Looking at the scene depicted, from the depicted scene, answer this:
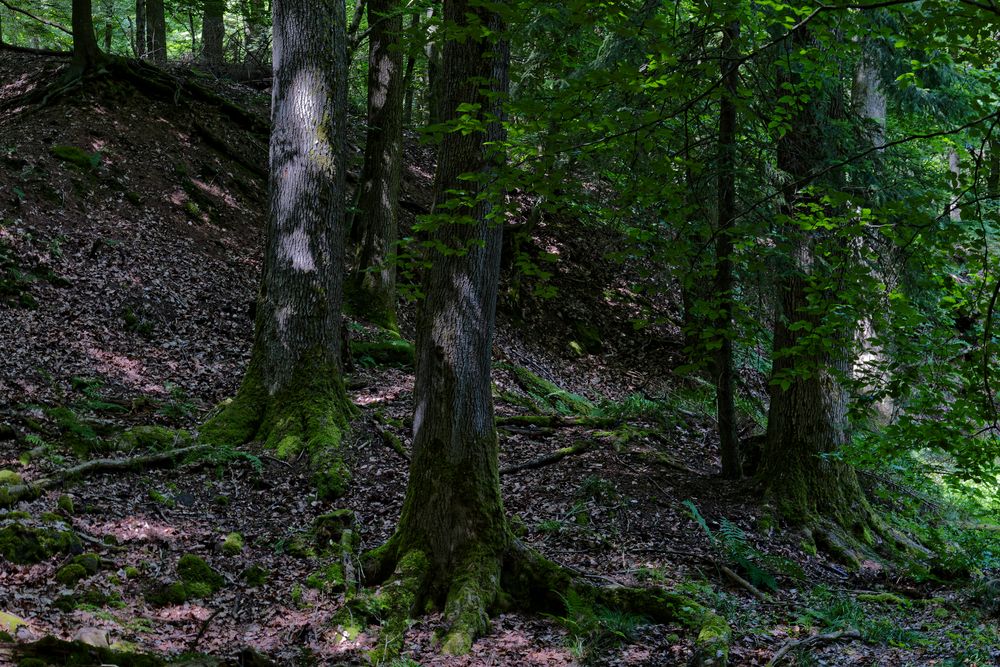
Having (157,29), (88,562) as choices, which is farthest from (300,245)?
(157,29)

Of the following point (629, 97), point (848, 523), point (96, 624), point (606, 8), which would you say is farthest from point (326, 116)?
point (848, 523)

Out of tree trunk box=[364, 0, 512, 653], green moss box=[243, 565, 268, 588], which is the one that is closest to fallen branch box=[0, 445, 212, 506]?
green moss box=[243, 565, 268, 588]

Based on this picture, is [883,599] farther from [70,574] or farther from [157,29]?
[157,29]

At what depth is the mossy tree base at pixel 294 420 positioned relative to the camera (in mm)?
7234

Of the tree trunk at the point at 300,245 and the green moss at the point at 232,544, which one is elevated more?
the tree trunk at the point at 300,245

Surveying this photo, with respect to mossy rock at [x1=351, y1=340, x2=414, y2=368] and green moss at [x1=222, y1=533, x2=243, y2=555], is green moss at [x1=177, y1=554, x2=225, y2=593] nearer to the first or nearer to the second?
green moss at [x1=222, y1=533, x2=243, y2=555]

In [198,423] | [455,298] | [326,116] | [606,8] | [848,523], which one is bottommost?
[848,523]

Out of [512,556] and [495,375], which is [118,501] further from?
[495,375]

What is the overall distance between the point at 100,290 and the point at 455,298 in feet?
20.9

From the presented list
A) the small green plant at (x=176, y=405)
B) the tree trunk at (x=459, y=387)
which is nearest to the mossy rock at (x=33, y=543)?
the tree trunk at (x=459, y=387)

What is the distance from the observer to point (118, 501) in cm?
600

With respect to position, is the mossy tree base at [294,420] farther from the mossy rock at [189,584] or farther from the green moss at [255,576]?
the mossy rock at [189,584]

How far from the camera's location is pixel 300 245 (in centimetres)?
770

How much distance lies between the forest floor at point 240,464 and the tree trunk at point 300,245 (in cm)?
64
